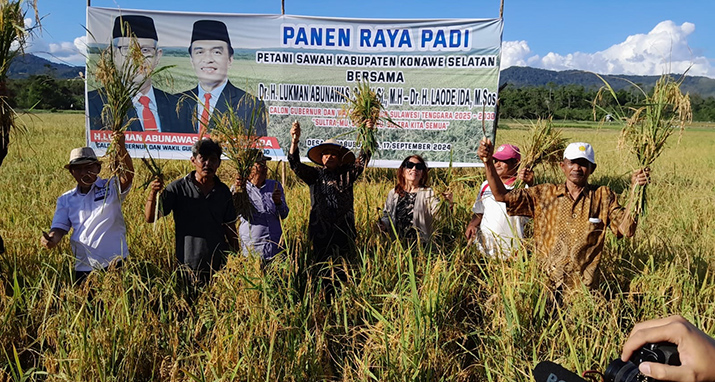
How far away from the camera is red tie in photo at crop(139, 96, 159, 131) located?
7.39 meters

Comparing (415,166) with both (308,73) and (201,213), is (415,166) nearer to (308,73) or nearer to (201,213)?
(201,213)

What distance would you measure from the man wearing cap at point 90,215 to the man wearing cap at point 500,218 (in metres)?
2.73

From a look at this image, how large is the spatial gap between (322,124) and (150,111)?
9.26ft

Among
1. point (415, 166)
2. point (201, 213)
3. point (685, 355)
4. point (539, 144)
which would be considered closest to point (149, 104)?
point (201, 213)

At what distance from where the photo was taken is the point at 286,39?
728cm

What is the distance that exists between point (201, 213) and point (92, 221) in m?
0.73

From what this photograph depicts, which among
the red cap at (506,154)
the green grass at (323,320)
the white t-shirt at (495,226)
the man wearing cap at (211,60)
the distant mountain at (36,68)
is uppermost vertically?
the man wearing cap at (211,60)

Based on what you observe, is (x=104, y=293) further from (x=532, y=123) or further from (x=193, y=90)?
(x=193, y=90)

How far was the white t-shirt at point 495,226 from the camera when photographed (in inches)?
139

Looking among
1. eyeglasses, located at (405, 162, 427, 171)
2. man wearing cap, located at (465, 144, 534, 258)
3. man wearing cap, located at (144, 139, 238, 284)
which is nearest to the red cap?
man wearing cap, located at (465, 144, 534, 258)

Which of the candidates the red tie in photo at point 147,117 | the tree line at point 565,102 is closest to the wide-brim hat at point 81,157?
the tree line at point 565,102

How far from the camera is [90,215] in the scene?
3217 mm

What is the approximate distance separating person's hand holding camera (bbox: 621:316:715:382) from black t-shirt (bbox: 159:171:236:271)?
2.82m

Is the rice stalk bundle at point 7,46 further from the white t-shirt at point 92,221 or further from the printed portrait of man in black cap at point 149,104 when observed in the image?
the printed portrait of man in black cap at point 149,104
